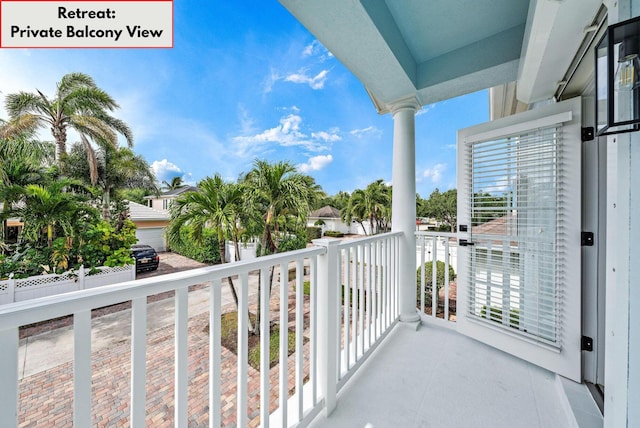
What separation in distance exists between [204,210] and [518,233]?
13.6 ft

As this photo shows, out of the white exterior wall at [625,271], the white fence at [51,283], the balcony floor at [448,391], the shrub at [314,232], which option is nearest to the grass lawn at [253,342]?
the balcony floor at [448,391]

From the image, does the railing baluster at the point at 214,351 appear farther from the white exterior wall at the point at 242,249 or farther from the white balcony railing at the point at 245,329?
the white exterior wall at the point at 242,249

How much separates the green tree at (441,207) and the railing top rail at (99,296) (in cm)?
2396

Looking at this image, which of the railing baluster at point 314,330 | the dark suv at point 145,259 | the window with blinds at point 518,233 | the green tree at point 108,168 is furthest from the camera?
the green tree at point 108,168

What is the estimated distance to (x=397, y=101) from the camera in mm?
2559

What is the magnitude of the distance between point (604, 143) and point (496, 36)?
121 cm

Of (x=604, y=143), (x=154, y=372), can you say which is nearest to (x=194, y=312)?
(x=154, y=372)

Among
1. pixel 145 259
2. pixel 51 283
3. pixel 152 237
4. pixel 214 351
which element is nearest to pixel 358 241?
pixel 214 351

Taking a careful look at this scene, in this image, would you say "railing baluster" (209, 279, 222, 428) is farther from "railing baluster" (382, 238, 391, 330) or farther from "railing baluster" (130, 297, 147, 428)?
"railing baluster" (382, 238, 391, 330)

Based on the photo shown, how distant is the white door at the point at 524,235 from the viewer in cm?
166

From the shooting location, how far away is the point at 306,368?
3131mm

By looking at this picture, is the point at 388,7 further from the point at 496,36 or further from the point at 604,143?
the point at 604,143

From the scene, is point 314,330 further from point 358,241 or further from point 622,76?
point 622,76

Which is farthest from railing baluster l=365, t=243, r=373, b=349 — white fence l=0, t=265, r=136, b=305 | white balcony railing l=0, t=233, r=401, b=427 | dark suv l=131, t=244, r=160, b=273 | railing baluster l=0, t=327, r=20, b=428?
dark suv l=131, t=244, r=160, b=273
